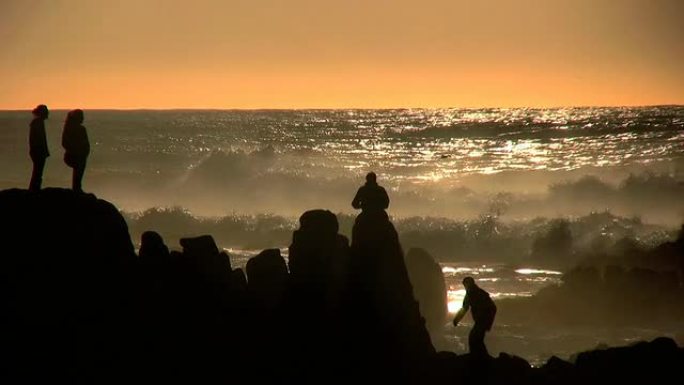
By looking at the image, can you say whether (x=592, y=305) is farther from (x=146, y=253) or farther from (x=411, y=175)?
(x=411, y=175)

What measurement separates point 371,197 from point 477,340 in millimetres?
3331

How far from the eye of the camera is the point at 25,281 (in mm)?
20219

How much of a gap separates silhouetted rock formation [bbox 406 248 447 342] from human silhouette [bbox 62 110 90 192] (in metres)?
14.4

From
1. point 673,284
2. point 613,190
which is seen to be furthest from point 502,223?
point 673,284

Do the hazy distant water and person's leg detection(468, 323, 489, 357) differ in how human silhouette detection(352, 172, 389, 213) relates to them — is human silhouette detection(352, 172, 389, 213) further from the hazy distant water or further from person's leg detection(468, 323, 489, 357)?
the hazy distant water

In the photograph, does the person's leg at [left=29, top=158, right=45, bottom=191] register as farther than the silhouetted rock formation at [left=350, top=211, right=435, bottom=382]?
Yes

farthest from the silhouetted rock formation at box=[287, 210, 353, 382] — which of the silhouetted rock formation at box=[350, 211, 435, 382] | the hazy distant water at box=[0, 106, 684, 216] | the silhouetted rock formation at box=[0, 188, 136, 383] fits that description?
the hazy distant water at box=[0, 106, 684, 216]

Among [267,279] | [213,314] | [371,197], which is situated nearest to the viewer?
[213,314]

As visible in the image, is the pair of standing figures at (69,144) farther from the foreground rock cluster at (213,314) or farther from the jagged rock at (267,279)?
the jagged rock at (267,279)

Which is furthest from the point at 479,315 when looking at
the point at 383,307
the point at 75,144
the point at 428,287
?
the point at 428,287

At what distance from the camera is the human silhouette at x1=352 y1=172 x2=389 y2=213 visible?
22.3 m

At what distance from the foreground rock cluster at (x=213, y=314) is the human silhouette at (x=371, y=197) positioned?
0.66 ft

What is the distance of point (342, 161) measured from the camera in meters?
123

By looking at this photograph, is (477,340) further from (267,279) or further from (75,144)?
(75,144)
